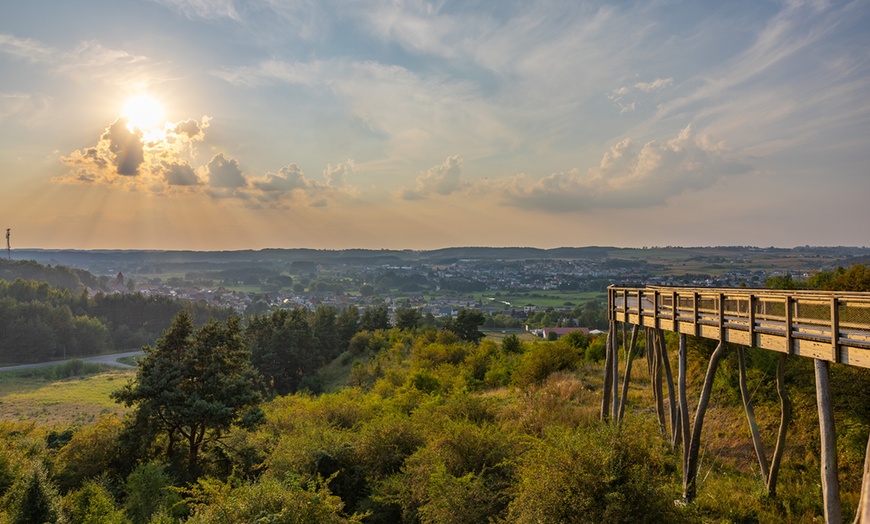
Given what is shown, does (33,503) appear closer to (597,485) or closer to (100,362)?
(597,485)

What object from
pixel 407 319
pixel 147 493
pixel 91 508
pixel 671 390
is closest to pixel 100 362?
pixel 407 319

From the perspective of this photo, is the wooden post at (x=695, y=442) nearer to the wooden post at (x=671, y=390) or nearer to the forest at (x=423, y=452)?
the forest at (x=423, y=452)

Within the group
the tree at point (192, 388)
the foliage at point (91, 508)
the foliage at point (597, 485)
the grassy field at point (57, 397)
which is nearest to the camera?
the foliage at point (597, 485)

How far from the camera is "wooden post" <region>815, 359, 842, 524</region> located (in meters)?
6.63

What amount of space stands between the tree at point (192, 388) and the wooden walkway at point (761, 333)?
1646 cm

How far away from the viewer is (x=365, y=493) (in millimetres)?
15492

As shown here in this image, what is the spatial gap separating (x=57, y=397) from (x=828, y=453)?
72.8 meters

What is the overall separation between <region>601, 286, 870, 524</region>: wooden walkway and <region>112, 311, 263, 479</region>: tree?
16460 millimetres

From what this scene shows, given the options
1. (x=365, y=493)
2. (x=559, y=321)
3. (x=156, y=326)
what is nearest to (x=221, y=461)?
(x=365, y=493)

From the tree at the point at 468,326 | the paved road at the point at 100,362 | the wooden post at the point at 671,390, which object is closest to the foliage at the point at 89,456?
the wooden post at the point at 671,390

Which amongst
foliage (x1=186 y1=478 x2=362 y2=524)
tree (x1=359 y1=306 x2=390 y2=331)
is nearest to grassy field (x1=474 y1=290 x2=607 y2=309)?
tree (x1=359 y1=306 x2=390 y2=331)

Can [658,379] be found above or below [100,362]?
above

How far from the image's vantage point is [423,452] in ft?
46.0

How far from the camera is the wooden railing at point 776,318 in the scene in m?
6.43
